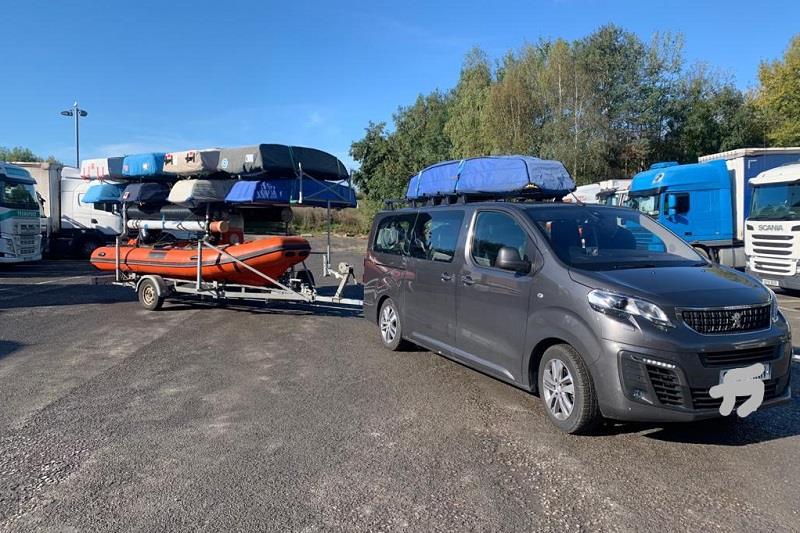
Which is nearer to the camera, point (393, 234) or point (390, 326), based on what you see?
point (390, 326)

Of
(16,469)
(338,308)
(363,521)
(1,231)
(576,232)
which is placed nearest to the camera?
(363,521)

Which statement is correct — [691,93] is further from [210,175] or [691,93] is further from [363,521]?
[363,521]

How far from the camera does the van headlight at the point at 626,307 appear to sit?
4102 mm

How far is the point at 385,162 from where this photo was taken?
42000 millimetres

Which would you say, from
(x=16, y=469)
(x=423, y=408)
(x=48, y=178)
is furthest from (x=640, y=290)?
(x=48, y=178)

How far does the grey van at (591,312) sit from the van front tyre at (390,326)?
62cm

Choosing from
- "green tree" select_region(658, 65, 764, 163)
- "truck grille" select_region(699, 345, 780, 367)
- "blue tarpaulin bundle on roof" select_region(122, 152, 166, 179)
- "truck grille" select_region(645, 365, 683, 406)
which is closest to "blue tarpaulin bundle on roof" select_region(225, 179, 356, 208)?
"blue tarpaulin bundle on roof" select_region(122, 152, 166, 179)

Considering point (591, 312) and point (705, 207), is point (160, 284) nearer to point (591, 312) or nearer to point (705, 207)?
point (591, 312)

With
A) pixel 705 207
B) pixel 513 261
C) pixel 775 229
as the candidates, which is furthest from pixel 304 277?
pixel 705 207

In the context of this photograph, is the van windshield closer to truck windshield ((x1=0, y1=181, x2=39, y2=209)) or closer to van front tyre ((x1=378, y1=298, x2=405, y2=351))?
van front tyre ((x1=378, y1=298, x2=405, y2=351))

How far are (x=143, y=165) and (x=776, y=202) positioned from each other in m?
14.1

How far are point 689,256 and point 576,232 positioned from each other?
1.10m

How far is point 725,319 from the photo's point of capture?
13.7ft

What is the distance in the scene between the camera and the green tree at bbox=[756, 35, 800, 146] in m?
28.3
